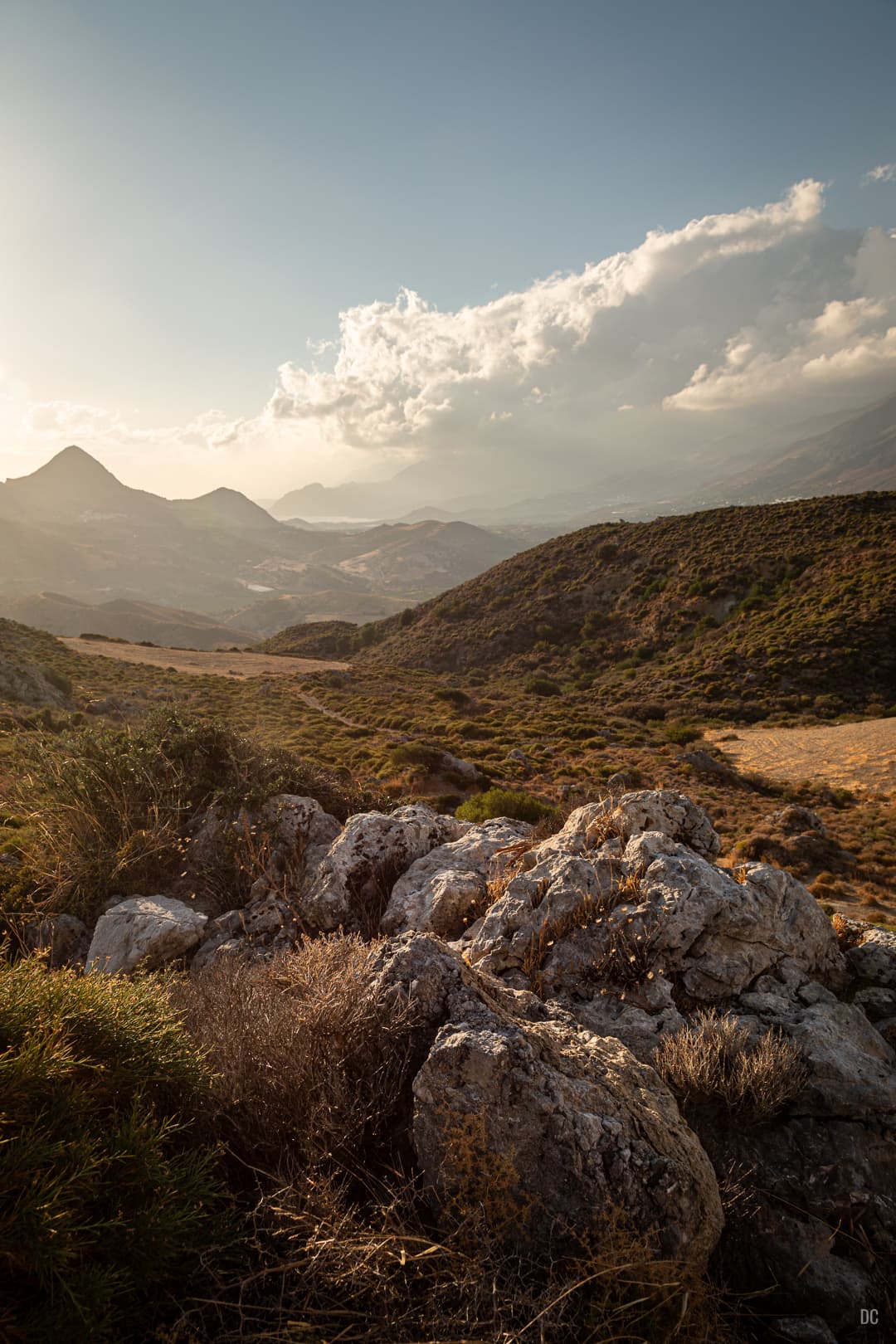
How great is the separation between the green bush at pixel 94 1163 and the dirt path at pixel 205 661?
44.2 metres

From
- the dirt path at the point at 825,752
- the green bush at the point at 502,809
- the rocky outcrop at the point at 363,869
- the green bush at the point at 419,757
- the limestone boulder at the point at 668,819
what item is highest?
the limestone boulder at the point at 668,819

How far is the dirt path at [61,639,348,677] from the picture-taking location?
155 ft

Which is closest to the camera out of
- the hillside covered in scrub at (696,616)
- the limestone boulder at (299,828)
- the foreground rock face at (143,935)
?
the foreground rock face at (143,935)

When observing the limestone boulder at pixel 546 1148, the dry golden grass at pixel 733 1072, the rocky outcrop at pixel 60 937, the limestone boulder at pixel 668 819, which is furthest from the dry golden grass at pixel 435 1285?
the rocky outcrop at pixel 60 937

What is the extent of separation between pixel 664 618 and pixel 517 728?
2573cm

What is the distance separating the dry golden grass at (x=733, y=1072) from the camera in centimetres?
318

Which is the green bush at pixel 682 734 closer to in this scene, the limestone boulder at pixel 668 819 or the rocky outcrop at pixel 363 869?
the limestone boulder at pixel 668 819

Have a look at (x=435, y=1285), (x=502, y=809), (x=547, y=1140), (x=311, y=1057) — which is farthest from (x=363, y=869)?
(x=502, y=809)

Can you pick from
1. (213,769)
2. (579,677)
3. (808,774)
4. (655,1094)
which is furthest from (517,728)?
(655,1094)

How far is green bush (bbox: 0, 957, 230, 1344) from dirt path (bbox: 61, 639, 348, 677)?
44.2 meters

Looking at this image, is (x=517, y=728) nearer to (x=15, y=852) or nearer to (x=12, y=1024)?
(x=15, y=852)

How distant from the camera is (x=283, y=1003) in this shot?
321cm

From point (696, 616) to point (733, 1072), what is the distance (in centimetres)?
4823

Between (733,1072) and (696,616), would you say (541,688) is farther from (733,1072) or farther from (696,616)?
(733,1072)
